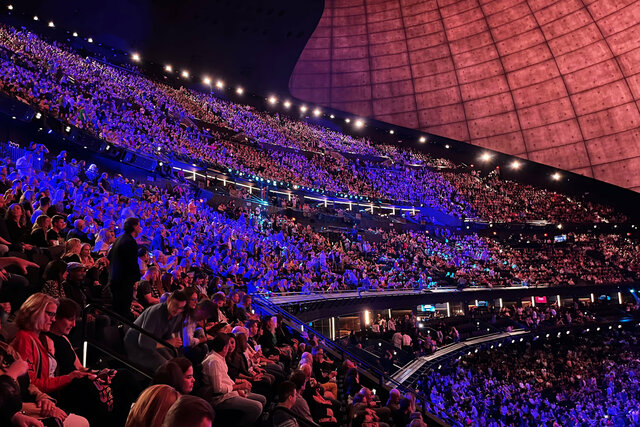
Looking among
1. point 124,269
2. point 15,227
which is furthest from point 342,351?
point 15,227

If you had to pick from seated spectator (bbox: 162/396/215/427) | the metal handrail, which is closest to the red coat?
seated spectator (bbox: 162/396/215/427)

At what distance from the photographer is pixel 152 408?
1.74m

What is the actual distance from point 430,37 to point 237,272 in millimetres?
29349

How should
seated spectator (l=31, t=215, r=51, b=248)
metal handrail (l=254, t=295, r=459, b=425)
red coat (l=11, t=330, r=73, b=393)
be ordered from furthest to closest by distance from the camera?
metal handrail (l=254, t=295, r=459, b=425)
seated spectator (l=31, t=215, r=51, b=248)
red coat (l=11, t=330, r=73, b=393)

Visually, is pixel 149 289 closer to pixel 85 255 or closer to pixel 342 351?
pixel 85 255

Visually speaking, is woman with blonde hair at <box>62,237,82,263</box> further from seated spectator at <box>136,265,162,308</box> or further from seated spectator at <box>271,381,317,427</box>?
seated spectator at <box>271,381,317,427</box>

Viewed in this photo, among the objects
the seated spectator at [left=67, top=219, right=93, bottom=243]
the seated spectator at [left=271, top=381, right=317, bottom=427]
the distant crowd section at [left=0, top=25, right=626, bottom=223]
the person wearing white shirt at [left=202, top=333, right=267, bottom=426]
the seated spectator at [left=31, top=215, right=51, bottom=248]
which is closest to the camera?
the person wearing white shirt at [left=202, top=333, right=267, bottom=426]

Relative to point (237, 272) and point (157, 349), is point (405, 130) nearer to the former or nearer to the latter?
point (237, 272)

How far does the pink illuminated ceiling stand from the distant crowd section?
286cm

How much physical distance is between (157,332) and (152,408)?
2.20 m

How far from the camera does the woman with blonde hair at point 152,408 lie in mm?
1721

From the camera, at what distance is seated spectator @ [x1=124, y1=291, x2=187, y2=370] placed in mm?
3658

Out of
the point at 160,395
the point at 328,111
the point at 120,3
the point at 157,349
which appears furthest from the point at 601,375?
the point at 120,3

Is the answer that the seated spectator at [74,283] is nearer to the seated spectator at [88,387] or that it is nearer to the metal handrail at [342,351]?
the seated spectator at [88,387]
